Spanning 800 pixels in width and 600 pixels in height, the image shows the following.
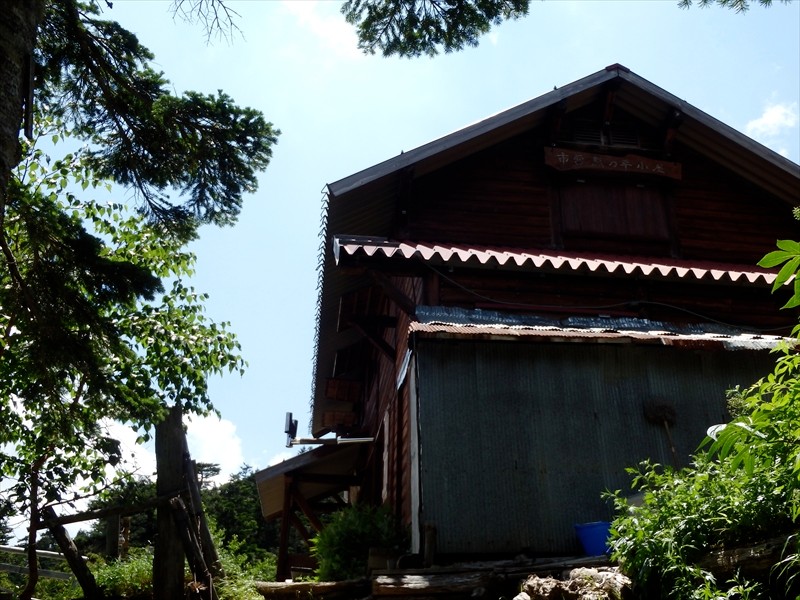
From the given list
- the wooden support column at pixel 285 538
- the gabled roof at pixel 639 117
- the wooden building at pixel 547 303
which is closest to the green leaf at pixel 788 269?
the wooden building at pixel 547 303

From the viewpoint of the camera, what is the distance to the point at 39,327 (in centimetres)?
770

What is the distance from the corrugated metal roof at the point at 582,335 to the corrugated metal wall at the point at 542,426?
0.19m

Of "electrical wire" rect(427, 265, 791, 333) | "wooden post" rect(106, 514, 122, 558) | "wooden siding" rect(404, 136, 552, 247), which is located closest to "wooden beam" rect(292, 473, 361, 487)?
"wooden post" rect(106, 514, 122, 558)

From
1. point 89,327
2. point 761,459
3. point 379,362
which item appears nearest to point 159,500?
point 89,327

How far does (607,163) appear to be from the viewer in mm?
12445

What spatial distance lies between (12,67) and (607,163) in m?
9.45

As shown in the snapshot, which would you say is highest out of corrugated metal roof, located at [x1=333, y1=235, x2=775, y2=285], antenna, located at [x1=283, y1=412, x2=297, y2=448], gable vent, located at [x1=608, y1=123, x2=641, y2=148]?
gable vent, located at [x1=608, y1=123, x2=641, y2=148]

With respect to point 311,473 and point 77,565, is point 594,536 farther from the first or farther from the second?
point 311,473

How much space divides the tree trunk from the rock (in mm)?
4801

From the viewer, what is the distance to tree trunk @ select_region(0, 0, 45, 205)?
5184 mm

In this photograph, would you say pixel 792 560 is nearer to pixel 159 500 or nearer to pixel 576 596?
pixel 576 596

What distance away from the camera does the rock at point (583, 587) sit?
213 inches

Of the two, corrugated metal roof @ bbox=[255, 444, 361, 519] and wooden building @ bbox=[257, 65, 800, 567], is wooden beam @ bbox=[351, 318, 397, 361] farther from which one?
corrugated metal roof @ bbox=[255, 444, 361, 519]

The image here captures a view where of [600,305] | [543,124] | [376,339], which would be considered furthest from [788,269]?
[376,339]
